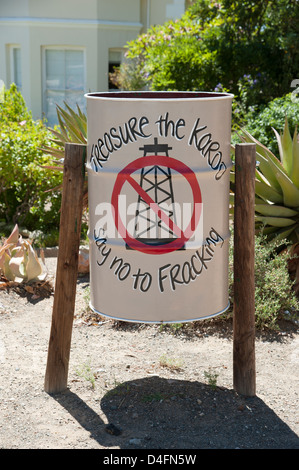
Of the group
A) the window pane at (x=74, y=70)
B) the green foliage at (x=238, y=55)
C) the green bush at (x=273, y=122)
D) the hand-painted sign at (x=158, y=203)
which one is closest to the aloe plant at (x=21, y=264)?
the hand-painted sign at (x=158, y=203)

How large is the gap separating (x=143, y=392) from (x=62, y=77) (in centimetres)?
1049

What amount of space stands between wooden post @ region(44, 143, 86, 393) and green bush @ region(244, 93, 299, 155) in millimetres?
4097

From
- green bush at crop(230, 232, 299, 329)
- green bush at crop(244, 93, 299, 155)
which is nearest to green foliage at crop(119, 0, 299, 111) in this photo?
green bush at crop(244, 93, 299, 155)

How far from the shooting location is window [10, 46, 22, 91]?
13.2m

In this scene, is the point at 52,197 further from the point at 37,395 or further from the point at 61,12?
the point at 61,12

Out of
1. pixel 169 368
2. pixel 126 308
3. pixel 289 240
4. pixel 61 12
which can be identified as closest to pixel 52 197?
pixel 289 240

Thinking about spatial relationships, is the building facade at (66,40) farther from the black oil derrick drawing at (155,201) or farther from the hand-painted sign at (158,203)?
the black oil derrick drawing at (155,201)

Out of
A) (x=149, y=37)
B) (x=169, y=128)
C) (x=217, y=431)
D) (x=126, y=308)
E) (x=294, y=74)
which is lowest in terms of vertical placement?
(x=217, y=431)

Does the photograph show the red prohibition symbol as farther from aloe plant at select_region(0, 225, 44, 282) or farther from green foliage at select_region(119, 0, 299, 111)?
green foliage at select_region(119, 0, 299, 111)

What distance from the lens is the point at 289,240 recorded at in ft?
16.6

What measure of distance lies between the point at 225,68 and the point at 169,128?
6.74 metres

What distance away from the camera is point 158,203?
3035mm

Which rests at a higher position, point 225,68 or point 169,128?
point 225,68

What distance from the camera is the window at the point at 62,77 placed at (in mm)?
12859
